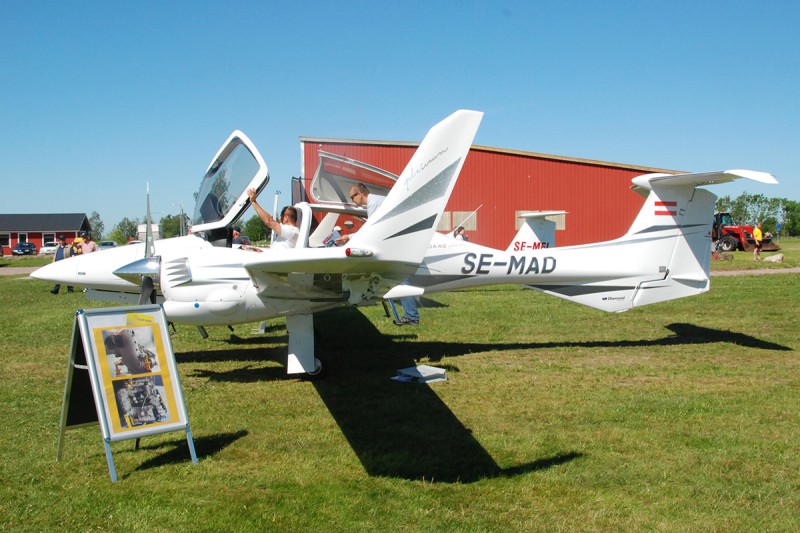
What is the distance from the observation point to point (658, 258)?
8750mm

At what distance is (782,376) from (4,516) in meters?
7.43

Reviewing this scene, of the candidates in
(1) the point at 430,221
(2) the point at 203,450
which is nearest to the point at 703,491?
(1) the point at 430,221

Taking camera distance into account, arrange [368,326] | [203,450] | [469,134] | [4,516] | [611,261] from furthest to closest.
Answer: [368,326]
[611,261]
[203,450]
[469,134]
[4,516]

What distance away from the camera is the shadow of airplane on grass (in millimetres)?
4543

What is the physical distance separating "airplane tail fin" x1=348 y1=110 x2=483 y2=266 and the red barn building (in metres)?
20.8

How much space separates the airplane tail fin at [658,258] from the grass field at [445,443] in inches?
31.4

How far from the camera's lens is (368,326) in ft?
36.2

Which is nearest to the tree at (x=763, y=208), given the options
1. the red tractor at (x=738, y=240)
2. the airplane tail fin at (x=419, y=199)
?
the red tractor at (x=738, y=240)

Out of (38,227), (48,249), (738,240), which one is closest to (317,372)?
(738,240)

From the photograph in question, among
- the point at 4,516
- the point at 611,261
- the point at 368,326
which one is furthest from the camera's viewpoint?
the point at 368,326

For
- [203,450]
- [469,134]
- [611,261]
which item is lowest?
[203,450]

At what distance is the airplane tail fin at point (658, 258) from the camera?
870cm

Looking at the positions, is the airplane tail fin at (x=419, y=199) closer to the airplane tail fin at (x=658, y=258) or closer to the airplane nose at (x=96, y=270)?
the airplane tail fin at (x=658, y=258)

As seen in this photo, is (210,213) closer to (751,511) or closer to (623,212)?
(751,511)
